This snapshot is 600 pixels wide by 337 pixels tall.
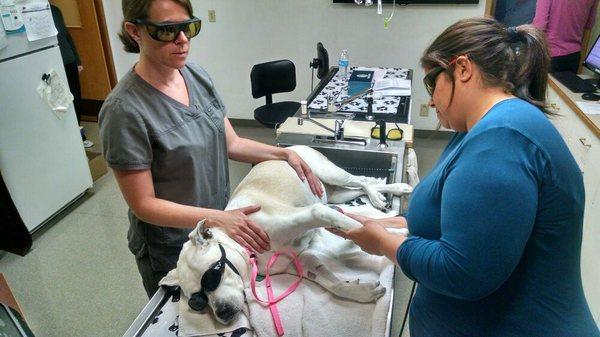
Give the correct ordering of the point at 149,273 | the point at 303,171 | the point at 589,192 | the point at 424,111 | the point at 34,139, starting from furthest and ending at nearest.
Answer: the point at 424,111 < the point at 34,139 < the point at 589,192 < the point at 303,171 < the point at 149,273

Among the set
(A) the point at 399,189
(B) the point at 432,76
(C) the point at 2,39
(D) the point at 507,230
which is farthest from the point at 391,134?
(C) the point at 2,39

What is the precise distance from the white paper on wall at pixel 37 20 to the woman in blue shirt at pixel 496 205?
2722mm

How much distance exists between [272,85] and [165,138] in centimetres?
259

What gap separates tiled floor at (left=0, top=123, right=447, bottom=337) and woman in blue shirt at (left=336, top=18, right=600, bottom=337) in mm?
1396

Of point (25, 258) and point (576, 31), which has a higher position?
point (576, 31)

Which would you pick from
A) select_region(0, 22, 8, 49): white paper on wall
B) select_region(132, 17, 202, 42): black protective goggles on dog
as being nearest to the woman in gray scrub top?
select_region(132, 17, 202, 42): black protective goggles on dog

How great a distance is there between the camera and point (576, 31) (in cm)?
313

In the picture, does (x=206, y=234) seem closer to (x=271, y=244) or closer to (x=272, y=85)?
(x=271, y=244)

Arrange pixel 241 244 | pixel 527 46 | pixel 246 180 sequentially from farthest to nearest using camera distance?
pixel 246 180, pixel 241 244, pixel 527 46

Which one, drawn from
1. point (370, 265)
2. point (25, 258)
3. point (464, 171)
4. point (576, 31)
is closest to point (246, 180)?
point (370, 265)

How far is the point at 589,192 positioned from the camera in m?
2.34

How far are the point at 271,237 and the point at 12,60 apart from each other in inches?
90.4

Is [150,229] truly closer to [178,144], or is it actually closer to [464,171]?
[178,144]

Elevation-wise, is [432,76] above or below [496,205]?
above
